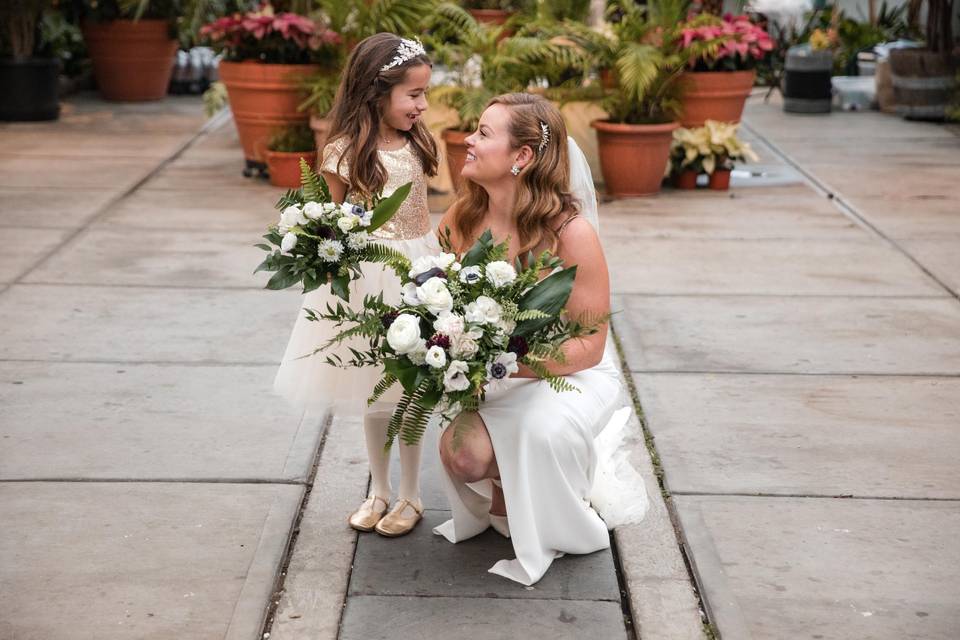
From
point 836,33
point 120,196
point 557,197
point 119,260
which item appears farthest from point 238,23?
point 836,33

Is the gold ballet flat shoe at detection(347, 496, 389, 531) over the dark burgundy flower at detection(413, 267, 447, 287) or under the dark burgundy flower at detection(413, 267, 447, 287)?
under

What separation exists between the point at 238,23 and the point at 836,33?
9.20m

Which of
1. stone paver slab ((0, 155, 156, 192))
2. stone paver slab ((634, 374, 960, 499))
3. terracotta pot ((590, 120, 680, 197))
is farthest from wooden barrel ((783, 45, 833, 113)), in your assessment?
stone paver slab ((634, 374, 960, 499))

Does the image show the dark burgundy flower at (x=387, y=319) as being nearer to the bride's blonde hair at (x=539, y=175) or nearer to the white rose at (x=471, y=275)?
the white rose at (x=471, y=275)

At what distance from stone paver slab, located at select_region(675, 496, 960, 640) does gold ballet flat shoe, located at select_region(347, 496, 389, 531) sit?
3.39 feet

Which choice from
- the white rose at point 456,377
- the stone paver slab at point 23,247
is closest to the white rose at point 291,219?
the white rose at point 456,377

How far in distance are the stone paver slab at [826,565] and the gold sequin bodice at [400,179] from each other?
136cm

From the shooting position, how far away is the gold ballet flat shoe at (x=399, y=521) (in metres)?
3.99

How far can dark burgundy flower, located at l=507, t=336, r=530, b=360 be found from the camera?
3.37 meters

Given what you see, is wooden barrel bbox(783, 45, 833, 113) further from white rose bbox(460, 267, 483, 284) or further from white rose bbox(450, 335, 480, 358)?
white rose bbox(450, 335, 480, 358)

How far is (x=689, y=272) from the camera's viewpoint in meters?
7.46

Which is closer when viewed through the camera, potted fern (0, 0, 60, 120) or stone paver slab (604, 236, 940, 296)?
stone paver slab (604, 236, 940, 296)

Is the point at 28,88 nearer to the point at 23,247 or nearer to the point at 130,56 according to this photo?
the point at 130,56

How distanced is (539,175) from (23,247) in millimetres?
5066
